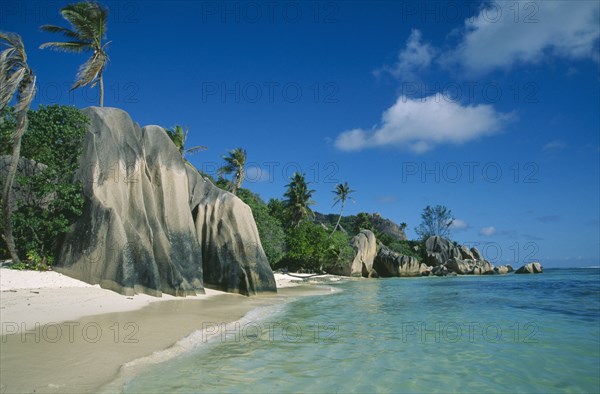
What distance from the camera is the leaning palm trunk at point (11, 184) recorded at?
13758mm

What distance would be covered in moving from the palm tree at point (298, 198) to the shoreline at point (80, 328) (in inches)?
1486

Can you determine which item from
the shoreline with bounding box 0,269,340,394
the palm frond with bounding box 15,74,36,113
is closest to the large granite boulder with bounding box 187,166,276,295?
the shoreline with bounding box 0,269,340,394

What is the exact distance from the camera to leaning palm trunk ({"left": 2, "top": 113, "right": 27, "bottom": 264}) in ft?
45.1

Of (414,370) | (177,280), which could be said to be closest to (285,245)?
(177,280)

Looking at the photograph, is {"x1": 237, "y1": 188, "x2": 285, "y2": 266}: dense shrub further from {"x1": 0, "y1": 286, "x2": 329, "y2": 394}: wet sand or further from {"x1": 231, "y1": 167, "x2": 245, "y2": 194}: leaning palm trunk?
{"x1": 0, "y1": 286, "x2": 329, "y2": 394}: wet sand

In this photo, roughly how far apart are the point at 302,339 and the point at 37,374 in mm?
5107

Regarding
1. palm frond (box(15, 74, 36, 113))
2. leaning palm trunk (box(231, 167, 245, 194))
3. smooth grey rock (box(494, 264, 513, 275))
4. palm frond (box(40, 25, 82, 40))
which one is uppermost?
palm frond (box(40, 25, 82, 40))

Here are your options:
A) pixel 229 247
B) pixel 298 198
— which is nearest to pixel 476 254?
pixel 298 198

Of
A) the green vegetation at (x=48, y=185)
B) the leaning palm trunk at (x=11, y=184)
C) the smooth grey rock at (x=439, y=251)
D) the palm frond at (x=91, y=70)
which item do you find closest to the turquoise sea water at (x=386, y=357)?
the green vegetation at (x=48, y=185)

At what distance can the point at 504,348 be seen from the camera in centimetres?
833

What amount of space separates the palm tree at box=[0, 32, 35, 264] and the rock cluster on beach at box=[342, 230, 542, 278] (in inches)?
1557

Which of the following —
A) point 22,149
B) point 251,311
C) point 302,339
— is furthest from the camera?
point 22,149

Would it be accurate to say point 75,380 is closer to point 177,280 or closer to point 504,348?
point 504,348

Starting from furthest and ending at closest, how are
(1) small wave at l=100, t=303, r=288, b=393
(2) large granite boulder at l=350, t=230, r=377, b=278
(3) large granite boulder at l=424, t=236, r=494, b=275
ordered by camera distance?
1. (3) large granite boulder at l=424, t=236, r=494, b=275
2. (2) large granite boulder at l=350, t=230, r=377, b=278
3. (1) small wave at l=100, t=303, r=288, b=393
